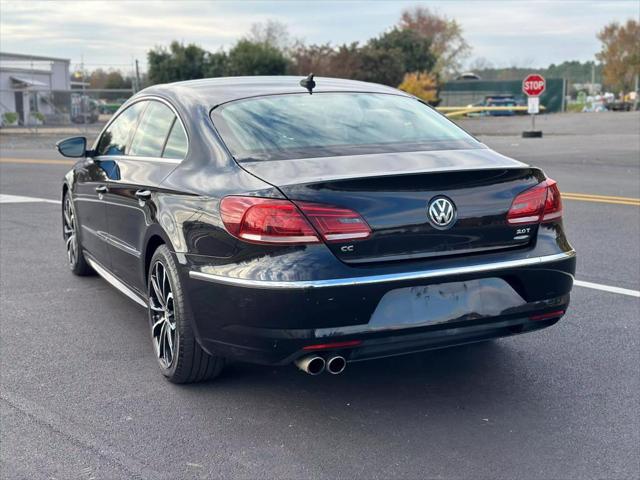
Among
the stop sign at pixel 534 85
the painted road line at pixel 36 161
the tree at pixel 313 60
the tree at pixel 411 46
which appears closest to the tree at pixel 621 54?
the tree at pixel 411 46

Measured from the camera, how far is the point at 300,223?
3.62 m

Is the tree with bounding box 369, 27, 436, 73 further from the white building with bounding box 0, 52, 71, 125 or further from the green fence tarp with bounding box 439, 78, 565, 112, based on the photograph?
the white building with bounding box 0, 52, 71, 125

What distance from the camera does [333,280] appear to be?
3582 millimetres

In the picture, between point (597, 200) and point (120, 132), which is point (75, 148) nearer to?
point (120, 132)

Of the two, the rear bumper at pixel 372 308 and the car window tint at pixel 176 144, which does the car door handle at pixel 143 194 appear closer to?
the car window tint at pixel 176 144

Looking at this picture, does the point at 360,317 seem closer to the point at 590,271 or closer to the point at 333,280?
the point at 333,280

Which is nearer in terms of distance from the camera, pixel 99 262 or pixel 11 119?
pixel 99 262

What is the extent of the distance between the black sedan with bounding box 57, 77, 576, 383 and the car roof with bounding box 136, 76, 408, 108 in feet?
0.09

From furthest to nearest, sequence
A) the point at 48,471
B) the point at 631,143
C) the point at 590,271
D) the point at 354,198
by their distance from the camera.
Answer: the point at 631,143 → the point at 590,271 → the point at 354,198 → the point at 48,471

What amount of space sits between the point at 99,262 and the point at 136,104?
1.18m

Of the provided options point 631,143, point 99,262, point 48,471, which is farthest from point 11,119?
point 48,471

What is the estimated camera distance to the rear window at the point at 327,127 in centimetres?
418

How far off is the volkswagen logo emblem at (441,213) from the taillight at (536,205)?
1.10 feet

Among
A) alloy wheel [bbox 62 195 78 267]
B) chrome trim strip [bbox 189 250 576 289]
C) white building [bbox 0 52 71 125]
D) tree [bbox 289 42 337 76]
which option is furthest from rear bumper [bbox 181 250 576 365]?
tree [bbox 289 42 337 76]
